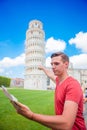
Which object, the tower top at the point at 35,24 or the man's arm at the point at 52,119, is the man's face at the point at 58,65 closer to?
the man's arm at the point at 52,119

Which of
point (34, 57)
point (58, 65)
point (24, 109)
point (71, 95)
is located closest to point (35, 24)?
point (34, 57)

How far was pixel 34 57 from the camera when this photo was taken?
3354 inches

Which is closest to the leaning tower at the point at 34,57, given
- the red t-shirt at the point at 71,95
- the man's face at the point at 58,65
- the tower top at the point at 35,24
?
the tower top at the point at 35,24

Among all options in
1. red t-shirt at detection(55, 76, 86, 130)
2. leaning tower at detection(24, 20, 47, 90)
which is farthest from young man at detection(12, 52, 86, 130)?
leaning tower at detection(24, 20, 47, 90)

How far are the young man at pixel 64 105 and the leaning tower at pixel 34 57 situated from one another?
7891 centimetres

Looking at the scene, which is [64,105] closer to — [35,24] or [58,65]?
[58,65]

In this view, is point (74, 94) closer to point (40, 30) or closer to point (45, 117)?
point (45, 117)

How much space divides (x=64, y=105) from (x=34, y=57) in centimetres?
8351

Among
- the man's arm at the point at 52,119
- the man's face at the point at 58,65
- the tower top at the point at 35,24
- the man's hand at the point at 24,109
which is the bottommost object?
the man's arm at the point at 52,119

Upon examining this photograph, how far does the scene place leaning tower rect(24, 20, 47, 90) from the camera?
83375mm

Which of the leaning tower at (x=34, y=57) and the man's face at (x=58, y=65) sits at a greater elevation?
the leaning tower at (x=34, y=57)

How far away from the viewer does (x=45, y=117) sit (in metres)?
1.66

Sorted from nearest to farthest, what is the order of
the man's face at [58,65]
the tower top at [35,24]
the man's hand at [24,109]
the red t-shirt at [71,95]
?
the man's hand at [24,109] < the red t-shirt at [71,95] < the man's face at [58,65] < the tower top at [35,24]

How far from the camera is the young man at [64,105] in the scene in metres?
1.65
